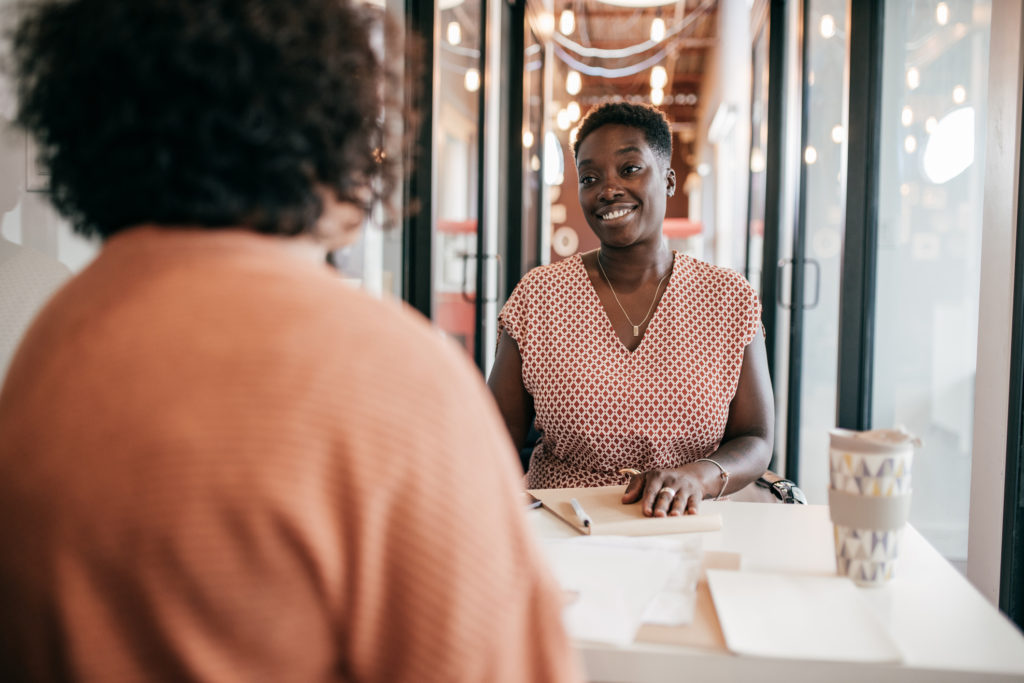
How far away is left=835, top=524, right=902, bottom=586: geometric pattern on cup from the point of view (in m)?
1.01

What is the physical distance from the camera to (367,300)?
1.79 ft

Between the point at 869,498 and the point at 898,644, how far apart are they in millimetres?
195

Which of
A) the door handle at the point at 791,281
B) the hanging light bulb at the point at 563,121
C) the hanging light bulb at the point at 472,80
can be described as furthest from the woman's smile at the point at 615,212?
the hanging light bulb at the point at 563,121

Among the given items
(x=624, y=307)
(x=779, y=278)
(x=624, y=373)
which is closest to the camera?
(x=624, y=373)

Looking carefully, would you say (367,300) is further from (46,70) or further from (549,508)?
(549,508)

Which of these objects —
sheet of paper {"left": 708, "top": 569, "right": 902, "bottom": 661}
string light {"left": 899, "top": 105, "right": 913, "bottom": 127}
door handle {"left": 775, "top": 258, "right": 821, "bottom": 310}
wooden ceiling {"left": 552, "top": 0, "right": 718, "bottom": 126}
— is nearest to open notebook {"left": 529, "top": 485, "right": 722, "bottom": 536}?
sheet of paper {"left": 708, "top": 569, "right": 902, "bottom": 661}

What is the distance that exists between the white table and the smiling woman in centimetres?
46

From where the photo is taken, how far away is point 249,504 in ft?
1.55

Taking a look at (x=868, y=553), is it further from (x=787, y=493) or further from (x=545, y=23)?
(x=545, y=23)

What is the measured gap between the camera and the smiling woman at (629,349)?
1.73m

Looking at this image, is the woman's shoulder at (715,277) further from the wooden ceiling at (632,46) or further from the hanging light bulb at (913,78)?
the wooden ceiling at (632,46)

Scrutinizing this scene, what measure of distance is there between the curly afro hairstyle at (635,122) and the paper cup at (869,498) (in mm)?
1148

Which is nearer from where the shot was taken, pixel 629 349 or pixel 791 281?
pixel 629 349

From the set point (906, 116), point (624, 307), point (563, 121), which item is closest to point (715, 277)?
point (624, 307)
